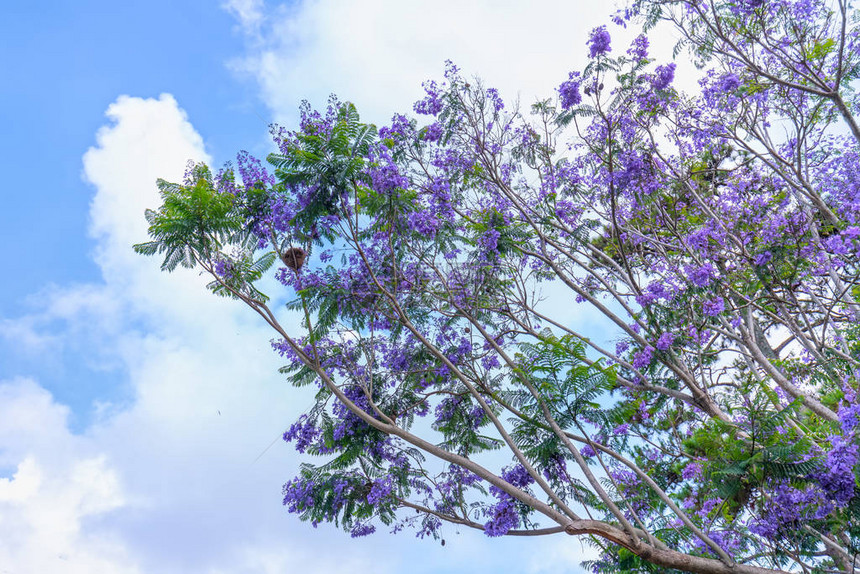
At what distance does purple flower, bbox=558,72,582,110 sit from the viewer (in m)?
8.72

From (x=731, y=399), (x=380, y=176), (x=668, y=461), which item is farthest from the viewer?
(x=731, y=399)

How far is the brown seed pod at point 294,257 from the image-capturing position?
757cm

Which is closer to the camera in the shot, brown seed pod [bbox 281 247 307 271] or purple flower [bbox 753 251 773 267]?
purple flower [bbox 753 251 773 267]

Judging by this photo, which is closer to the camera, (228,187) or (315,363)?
(315,363)

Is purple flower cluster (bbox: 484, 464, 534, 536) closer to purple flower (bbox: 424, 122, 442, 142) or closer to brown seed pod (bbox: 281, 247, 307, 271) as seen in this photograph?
brown seed pod (bbox: 281, 247, 307, 271)

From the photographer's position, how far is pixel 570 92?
8789 mm

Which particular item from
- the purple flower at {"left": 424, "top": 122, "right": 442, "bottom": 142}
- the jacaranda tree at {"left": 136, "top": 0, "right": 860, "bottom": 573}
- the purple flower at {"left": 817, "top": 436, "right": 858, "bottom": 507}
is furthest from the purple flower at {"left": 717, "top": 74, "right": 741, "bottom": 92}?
the purple flower at {"left": 817, "top": 436, "right": 858, "bottom": 507}

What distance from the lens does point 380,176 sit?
7.11 meters

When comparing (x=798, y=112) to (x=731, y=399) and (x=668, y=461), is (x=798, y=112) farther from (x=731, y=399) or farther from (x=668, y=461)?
(x=668, y=461)

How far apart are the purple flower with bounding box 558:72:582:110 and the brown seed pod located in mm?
4087

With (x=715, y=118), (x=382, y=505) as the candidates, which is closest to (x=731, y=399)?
(x=715, y=118)

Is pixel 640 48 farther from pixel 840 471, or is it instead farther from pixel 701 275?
pixel 840 471

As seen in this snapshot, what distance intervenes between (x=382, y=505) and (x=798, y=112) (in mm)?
7093

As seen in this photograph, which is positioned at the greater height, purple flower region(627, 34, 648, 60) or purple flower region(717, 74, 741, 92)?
purple flower region(627, 34, 648, 60)
